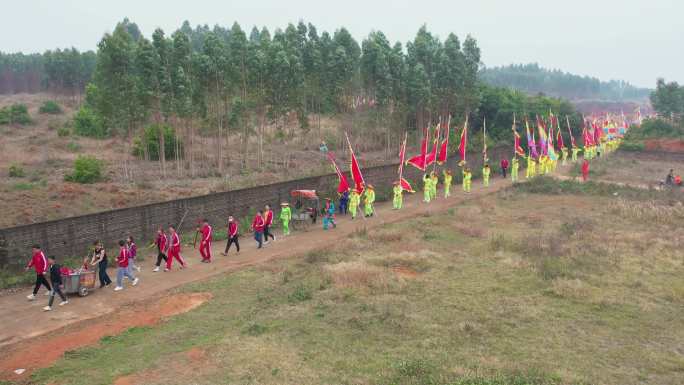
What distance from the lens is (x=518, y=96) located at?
57219 millimetres

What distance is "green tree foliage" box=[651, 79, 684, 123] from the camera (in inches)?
2753

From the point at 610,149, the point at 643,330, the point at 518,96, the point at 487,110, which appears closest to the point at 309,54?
the point at 487,110

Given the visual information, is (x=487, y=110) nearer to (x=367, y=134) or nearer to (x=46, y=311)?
(x=367, y=134)

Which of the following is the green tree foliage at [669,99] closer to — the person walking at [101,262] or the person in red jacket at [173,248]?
the person in red jacket at [173,248]

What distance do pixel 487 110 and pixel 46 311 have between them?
48356 millimetres

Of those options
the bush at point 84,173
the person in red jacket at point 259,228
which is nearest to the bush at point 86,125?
the bush at point 84,173

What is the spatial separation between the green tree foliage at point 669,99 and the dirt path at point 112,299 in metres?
64.8

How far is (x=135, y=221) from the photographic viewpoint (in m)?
18.1

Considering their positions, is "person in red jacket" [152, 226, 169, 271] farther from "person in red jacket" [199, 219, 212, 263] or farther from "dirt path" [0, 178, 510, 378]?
"person in red jacket" [199, 219, 212, 263]

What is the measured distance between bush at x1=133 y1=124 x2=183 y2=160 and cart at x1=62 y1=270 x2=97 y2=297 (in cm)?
2291

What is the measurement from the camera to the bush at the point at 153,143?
35.9 meters

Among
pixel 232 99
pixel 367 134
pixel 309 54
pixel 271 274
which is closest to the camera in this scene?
pixel 271 274

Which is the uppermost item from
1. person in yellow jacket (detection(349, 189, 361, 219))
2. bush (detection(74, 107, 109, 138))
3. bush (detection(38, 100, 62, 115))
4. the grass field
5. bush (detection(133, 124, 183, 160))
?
bush (detection(38, 100, 62, 115))

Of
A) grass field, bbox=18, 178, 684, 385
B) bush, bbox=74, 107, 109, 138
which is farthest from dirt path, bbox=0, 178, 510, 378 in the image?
bush, bbox=74, 107, 109, 138
